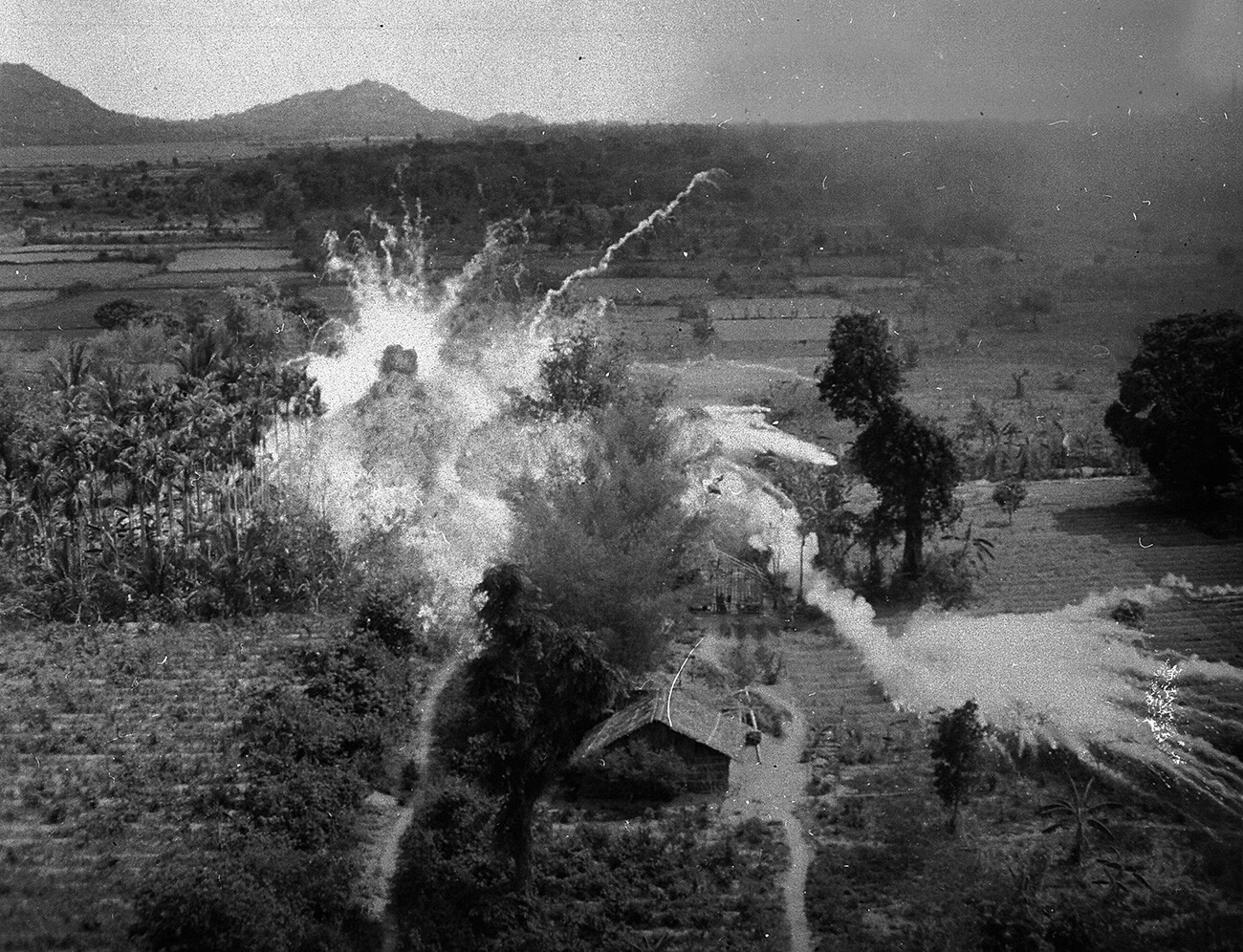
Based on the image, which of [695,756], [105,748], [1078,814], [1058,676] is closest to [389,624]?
[105,748]

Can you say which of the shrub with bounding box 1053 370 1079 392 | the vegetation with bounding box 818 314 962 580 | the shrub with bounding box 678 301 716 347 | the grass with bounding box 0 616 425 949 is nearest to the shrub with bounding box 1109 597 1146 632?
the vegetation with bounding box 818 314 962 580

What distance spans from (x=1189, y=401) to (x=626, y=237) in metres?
21.9

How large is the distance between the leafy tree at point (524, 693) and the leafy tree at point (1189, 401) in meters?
14.6

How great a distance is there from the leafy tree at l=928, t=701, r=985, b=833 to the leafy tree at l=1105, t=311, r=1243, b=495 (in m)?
11.1

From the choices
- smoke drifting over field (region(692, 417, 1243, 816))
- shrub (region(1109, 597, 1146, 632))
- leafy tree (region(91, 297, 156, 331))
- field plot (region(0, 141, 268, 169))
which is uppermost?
field plot (region(0, 141, 268, 169))

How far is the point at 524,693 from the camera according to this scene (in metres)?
13.4

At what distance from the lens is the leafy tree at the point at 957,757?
1459 cm

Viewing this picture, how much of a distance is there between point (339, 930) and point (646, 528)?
842 cm

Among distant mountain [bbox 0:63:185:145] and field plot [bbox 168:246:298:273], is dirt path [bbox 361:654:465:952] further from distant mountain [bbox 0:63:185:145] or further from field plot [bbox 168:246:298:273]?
distant mountain [bbox 0:63:185:145]

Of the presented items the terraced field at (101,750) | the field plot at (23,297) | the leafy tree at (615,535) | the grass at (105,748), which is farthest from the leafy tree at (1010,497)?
the field plot at (23,297)

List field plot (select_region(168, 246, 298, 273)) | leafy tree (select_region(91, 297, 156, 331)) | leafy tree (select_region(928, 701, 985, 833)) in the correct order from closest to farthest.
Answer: leafy tree (select_region(928, 701, 985, 833)) → leafy tree (select_region(91, 297, 156, 331)) → field plot (select_region(168, 246, 298, 273))

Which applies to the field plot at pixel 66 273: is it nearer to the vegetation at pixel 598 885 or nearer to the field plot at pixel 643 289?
the field plot at pixel 643 289

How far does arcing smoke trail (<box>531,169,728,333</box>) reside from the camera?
3749cm

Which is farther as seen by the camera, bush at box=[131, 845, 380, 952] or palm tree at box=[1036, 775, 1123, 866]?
palm tree at box=[1036, 775, 1123, 866]
